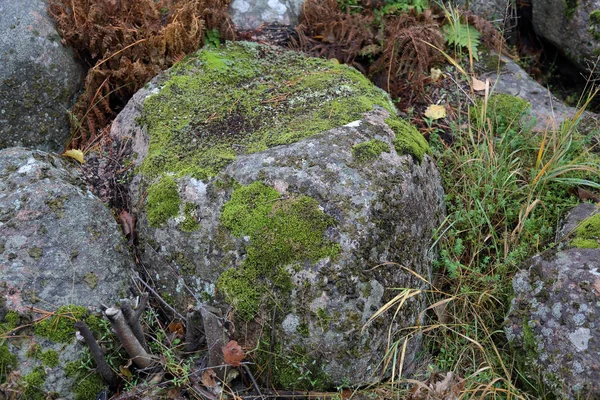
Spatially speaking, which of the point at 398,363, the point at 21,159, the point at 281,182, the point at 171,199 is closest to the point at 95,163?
the point at 21,159

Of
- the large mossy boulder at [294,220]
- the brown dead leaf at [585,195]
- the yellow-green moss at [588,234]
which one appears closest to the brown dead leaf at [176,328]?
the large mossy boulder at [294,220]

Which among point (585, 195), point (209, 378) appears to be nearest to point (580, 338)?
point (585, 195)

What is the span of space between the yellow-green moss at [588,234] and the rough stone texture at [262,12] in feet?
10.7

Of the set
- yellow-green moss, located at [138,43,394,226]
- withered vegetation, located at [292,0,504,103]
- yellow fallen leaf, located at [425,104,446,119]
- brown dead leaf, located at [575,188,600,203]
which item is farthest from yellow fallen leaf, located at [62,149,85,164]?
brown dead leaf, located at [575,188,600,203]

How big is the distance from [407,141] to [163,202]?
65.8 inches

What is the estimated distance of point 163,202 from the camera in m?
3.29

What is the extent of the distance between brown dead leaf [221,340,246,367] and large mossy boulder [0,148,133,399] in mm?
744

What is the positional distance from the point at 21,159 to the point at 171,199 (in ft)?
3.69

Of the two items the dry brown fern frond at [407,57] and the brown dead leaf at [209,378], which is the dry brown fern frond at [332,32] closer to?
the dry brown fern frond at [407,57]

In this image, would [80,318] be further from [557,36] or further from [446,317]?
[557,36]

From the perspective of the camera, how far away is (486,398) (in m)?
2.97

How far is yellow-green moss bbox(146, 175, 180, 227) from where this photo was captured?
10.7 feet

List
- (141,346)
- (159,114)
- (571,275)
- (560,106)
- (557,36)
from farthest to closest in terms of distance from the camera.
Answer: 1. (557,36)
2. (560,106)
3. (159,114)
4. (571,275)
5. (141,346)

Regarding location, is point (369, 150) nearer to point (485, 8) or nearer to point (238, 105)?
point (238, 105)
